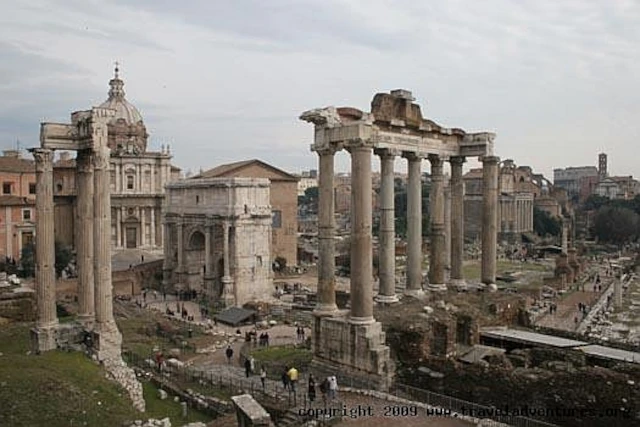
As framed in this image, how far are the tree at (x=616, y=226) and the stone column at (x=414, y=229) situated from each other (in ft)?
259

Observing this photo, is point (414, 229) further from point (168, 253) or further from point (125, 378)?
point (168, 253)

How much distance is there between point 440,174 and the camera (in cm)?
2252

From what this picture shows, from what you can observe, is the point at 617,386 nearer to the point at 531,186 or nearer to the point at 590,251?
the point at 590,251

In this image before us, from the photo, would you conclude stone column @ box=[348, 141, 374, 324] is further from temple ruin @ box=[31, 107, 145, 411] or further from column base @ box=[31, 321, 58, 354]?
column base @ box=[31, 321, 58, 354]

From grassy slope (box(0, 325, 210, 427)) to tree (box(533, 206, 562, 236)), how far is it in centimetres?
9500

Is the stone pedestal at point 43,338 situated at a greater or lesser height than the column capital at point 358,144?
lesser

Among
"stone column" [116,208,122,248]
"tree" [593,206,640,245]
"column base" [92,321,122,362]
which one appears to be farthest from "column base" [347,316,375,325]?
"tree" [593,206,640,245]

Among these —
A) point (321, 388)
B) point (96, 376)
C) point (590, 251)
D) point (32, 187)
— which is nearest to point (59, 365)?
point (96, 376)

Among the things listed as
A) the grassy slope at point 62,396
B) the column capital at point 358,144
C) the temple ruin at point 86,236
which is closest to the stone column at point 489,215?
the column capital at point 358,144

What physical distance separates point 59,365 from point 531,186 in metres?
104

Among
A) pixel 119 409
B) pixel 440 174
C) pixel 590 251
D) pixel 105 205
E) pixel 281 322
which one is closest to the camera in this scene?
pixel 119 409

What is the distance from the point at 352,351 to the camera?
17.0 meters

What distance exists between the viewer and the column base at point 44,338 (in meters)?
18.8

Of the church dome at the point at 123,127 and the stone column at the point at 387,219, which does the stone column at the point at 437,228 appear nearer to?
the stone column at the point at 387,219
